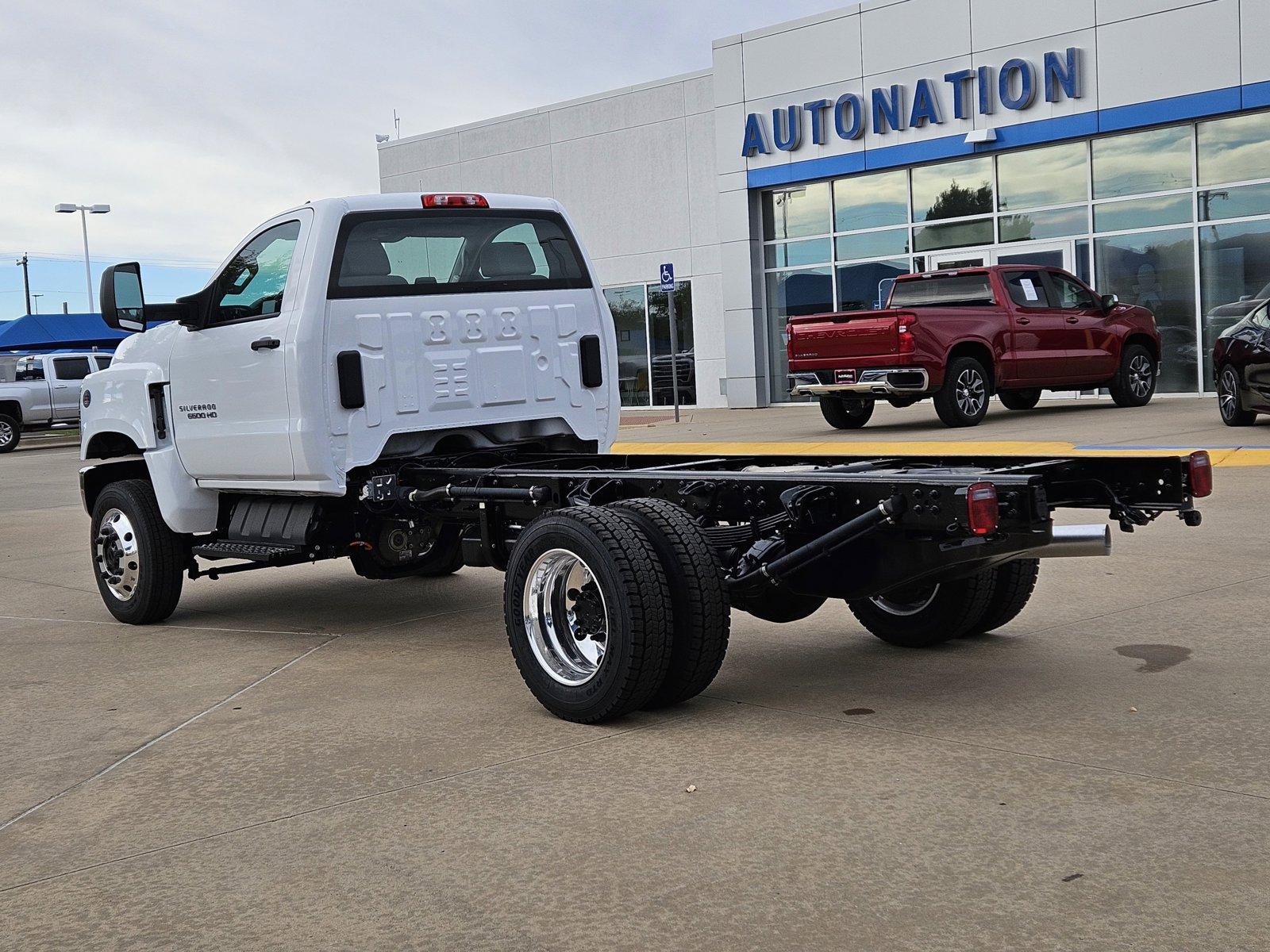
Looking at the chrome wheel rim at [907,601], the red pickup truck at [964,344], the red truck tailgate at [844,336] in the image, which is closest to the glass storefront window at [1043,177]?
the red pickup truck at [964,344]

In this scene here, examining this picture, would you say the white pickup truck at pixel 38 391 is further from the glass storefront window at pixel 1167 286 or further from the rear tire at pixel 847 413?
the glass storefront window at pixel 1167 286

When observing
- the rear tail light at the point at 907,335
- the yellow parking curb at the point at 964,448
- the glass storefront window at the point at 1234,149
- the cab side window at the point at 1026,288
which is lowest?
the yellow parking curb at the point at 964,448

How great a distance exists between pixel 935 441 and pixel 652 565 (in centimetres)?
1111

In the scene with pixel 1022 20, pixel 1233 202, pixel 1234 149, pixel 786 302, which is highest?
pixel 1022 20

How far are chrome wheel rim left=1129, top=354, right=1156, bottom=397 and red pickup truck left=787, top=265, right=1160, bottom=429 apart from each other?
148 mm

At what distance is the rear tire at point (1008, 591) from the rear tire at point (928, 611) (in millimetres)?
54

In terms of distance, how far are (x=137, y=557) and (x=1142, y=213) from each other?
19.1 meters

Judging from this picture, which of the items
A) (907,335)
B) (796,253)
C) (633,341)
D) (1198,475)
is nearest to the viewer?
(1198,475)

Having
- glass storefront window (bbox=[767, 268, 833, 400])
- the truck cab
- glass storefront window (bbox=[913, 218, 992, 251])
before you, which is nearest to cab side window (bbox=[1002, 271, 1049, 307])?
glass storefront window (bbox=[913, 218, 992, 251])

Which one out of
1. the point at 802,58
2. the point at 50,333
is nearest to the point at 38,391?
the point at 50,333

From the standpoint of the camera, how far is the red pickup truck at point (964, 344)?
57.1ft

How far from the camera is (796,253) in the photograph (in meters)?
28.0

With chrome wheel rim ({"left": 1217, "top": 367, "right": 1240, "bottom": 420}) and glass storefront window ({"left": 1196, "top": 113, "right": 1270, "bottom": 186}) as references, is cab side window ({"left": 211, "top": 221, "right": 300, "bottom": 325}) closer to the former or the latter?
chrome wheel rim ({"left": 1217, "top": 367, "right": 1240, "bottom": 420})

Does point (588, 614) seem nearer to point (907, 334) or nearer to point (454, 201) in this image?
point (454, 201)
